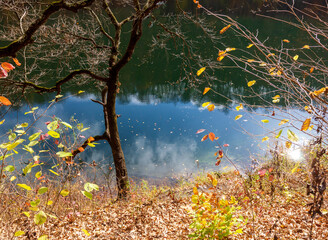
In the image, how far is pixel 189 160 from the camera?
10062 millimetres

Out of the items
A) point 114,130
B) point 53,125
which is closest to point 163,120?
point 114,130

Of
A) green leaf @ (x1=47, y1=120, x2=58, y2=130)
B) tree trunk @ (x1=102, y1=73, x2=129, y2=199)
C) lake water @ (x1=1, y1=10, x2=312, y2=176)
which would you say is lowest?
lake water @ (x1=1, y1=10, x2=312, y2=176)

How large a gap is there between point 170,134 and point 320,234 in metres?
9.59

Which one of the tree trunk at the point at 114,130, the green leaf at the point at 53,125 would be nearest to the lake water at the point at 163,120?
the tree trunk at the point at 114,130

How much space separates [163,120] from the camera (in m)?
13.9

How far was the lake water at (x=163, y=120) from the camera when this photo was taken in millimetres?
9898

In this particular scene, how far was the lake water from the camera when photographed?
32.5ft

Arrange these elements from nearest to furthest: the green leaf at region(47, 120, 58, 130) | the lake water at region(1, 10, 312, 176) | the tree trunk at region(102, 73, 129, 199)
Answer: the green leaf at region(47, 120, 58, 130) → the tree trunk at region(102, 73, 129, 199) → the lake water at region(1, 10, 312, 176)

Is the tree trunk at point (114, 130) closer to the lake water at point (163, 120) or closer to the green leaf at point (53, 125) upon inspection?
the lake water at point (163, 120)

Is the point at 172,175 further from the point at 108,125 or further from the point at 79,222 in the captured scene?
the point at 79,222

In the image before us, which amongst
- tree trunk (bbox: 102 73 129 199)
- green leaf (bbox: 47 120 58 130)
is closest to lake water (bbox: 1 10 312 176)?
tree trunk (bbox: 102 73 129 199)

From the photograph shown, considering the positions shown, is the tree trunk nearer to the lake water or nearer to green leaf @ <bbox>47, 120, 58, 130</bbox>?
the lake water

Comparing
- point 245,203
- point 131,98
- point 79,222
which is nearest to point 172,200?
point 245,203

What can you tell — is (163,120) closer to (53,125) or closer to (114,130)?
(114,130)
